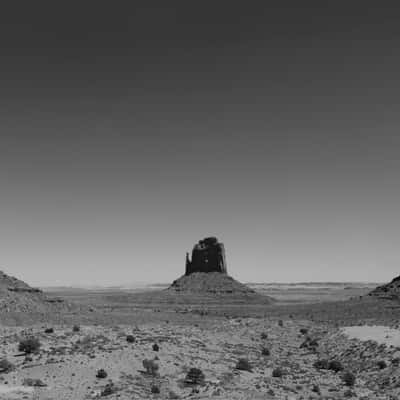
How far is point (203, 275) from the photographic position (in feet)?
580

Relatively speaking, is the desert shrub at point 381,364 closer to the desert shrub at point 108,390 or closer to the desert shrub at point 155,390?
the desert shrub at point 155,390

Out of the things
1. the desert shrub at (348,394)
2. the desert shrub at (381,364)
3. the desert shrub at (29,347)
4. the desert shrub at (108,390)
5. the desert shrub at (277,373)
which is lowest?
the desert shrub at (348,394)

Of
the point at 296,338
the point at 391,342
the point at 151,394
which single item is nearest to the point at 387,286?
the point at 296,338

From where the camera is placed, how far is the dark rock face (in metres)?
182

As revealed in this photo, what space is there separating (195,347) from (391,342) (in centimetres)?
1934

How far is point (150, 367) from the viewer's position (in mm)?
30531

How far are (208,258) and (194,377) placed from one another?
155m

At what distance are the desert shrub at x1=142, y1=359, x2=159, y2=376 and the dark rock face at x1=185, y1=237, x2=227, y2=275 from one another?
150 m

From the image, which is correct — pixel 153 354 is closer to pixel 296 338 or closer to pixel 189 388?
pixel 189 388

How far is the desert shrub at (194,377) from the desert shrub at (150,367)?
7.72 ft

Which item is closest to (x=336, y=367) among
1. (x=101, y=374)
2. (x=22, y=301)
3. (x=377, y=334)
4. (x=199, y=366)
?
(x=199, y=366)

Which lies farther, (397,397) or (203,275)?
(203,275)

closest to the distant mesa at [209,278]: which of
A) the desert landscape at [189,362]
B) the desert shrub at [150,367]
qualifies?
the desert landscape at [189,362]

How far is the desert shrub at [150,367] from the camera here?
3030 cm
